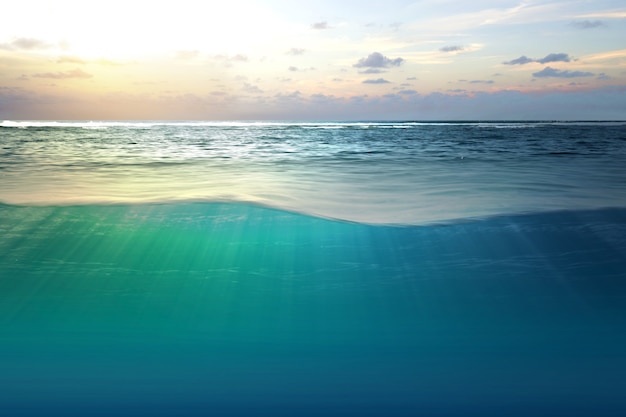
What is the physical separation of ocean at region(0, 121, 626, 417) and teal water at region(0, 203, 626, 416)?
0.07 ft

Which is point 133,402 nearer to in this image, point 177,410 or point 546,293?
point 177,410

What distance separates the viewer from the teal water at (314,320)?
3537mm

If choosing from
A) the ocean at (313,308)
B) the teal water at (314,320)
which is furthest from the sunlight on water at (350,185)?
the teal water at (314,320)

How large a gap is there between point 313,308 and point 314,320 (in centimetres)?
27

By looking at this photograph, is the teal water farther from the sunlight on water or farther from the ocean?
the sunlight on water

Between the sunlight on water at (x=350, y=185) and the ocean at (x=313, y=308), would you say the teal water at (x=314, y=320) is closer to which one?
the ocean at (x=313, y=308)

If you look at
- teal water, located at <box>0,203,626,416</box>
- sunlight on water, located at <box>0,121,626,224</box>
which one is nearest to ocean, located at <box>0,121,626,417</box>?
teal water, located at <box>0,203,626,416</box>

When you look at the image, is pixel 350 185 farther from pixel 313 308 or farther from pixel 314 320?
pixel 314 320

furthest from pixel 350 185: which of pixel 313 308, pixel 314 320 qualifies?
pixel 314 320

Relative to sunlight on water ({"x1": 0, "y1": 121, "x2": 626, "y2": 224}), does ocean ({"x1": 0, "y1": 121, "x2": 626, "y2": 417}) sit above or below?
below

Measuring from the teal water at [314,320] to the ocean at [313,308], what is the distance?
0.02 metres

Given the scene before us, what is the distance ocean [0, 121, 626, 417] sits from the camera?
11.7 feet

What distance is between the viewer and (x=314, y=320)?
15.9 feet

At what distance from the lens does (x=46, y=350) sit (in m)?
4.25
